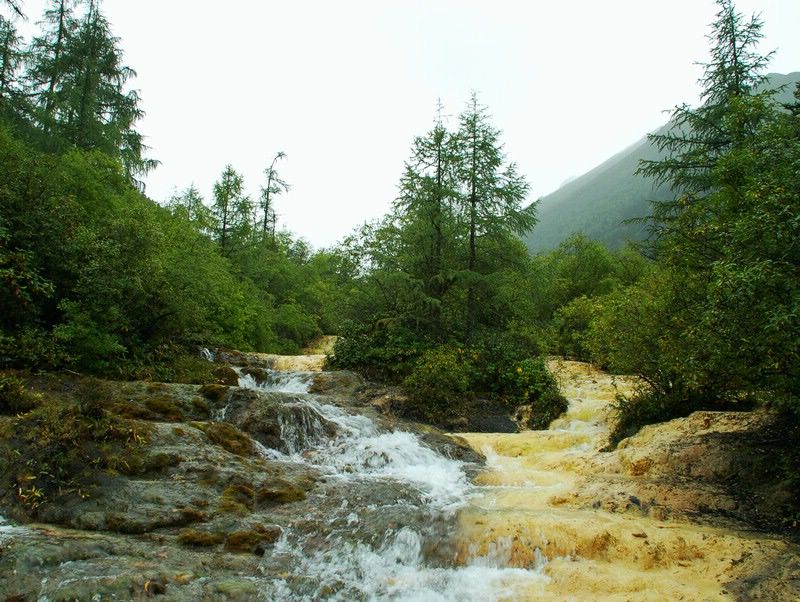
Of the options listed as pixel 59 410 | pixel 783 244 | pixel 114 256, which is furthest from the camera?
pixel 114 256

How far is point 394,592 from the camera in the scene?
5020 millimetres

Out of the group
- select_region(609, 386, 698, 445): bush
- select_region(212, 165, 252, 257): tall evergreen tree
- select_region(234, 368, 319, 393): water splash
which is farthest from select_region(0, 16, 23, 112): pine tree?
select_region(609, 386, 698, 445): bush

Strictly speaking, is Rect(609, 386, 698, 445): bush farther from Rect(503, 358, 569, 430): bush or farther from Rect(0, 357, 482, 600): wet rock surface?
Rect(0, 357, 482, 600): wet rock surface

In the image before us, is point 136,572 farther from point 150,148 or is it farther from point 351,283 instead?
point 150,148

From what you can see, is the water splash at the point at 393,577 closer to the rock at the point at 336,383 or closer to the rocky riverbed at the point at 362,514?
the rocky riverbed at the point at 362,514

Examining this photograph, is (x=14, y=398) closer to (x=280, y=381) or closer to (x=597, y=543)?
(x=280, y=381)

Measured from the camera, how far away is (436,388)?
13.5 metres

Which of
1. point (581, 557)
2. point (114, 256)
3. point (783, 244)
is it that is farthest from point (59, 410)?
point (783, 244)

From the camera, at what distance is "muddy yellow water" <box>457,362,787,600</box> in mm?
4891

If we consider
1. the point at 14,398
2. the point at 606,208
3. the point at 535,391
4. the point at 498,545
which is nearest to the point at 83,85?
the point at 14,398

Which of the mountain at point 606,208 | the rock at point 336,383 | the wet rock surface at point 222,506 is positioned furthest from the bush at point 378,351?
the mountain at point 606,208

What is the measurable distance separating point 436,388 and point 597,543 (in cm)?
792

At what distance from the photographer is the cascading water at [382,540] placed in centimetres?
503

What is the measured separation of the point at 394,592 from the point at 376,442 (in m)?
5.03
